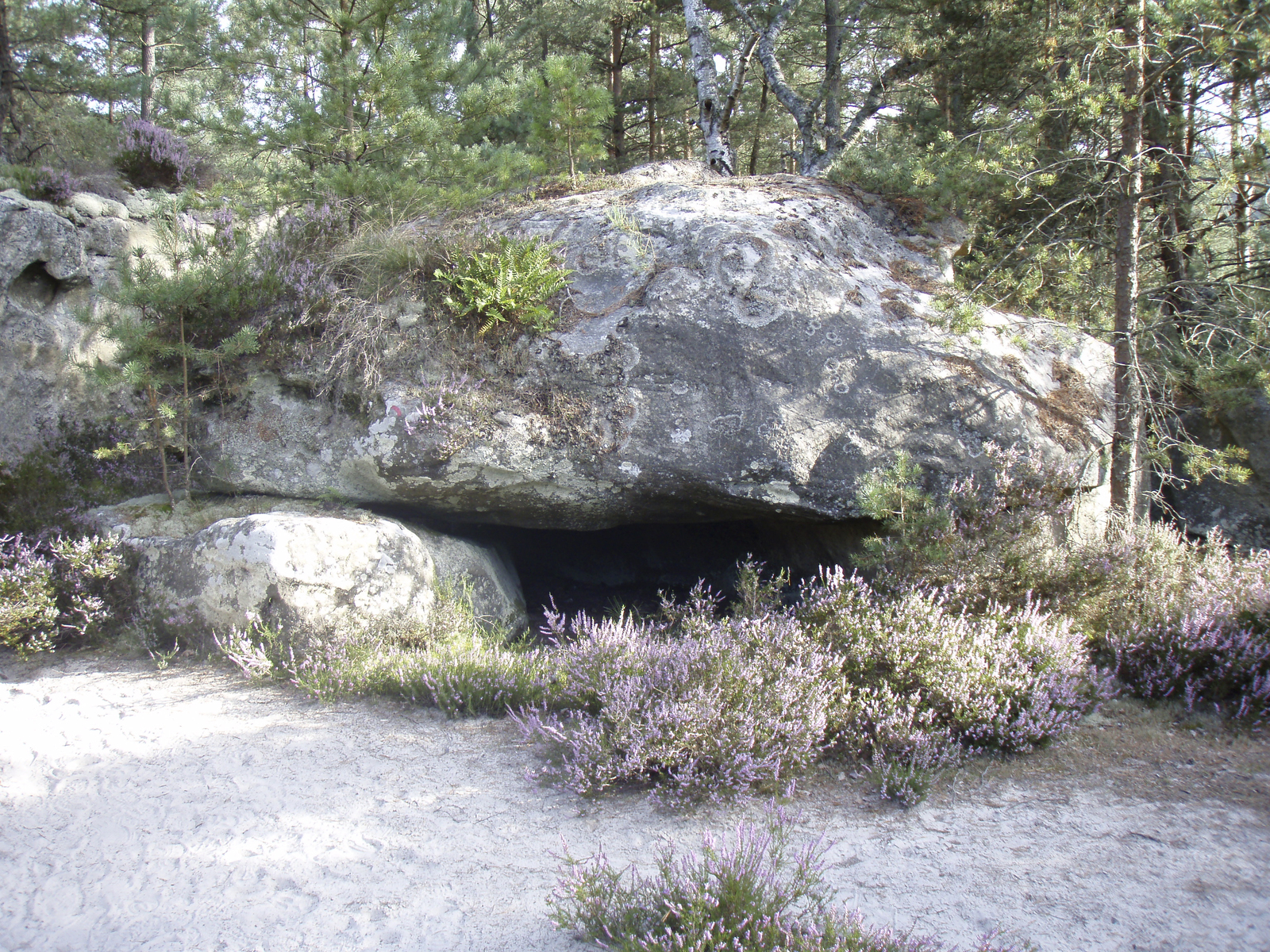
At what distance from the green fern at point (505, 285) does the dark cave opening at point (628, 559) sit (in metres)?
2.35

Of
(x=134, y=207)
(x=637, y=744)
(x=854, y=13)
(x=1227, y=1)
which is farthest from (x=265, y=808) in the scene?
(x=854, y=13)

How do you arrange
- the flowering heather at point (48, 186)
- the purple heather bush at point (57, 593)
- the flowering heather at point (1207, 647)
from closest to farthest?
the flowering heather at point (1207, 647) < the purple heather bush at point (57, 593) < the flowering heather at point (48, 186)

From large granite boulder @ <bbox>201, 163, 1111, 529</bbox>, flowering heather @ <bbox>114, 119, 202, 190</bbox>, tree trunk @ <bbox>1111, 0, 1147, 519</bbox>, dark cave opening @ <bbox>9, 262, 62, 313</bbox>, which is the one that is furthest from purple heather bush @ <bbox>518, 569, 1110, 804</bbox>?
flowering heather @ <bbox>114, 119, 202, 190</bbox>

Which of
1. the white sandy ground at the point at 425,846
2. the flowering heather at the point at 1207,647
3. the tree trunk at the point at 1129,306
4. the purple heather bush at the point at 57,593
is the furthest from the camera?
the tree trunk at the point at 1129,306

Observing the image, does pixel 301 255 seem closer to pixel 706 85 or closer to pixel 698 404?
pixel 698 404

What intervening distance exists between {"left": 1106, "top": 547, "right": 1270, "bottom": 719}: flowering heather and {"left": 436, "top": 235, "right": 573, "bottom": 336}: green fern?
513 centimetres

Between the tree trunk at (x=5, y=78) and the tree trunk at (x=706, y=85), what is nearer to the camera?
the tree trunk at (x=5, y=78)

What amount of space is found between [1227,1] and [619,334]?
5.47 m

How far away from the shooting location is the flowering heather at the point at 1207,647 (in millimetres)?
4648

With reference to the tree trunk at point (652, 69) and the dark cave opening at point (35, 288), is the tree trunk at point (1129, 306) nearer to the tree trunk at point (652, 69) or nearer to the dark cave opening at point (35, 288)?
the tree trunk at point (652, 69)

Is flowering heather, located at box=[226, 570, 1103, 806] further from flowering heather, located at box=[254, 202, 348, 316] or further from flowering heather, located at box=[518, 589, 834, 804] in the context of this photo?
flowering heather, located at box=[254, 202, 348, 316]

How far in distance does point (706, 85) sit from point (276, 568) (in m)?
9.94

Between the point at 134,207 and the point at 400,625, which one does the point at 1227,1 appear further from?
the point at 134,207

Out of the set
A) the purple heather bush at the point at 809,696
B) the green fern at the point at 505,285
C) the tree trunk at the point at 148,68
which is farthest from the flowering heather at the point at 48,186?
the purple heather bush at the point at 809,696
